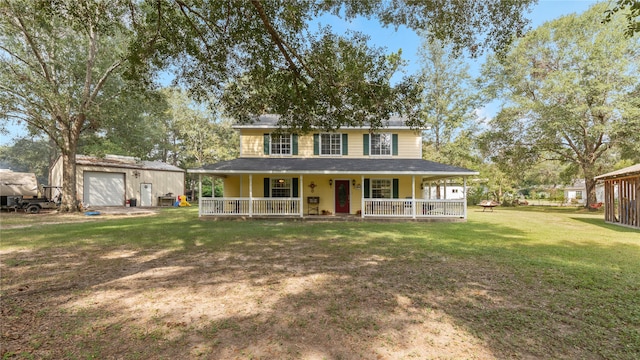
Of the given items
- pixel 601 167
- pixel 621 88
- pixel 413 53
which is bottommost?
pixel 601 167

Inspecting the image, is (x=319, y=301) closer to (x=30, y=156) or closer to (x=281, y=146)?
(x=281, y=146)

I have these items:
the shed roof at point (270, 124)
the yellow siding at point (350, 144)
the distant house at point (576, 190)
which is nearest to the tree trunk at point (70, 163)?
the yellow siding at point (350, 144)

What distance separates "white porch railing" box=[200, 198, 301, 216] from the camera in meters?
13.8

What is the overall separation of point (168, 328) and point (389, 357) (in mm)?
2311

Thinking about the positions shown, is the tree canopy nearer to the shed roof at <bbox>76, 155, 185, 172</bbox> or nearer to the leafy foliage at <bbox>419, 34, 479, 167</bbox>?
the leafy foliage at <bbox>419, 34, 479, 167</bbox>

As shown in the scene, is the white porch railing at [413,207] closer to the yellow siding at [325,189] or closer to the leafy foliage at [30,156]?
the yellow siding at [325,189]

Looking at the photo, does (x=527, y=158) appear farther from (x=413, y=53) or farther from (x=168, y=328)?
(x=168, y=328)

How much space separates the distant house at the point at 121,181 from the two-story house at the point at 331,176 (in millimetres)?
11125

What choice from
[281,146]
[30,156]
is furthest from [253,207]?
[30,156]

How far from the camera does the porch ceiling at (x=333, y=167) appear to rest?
42.2 ft

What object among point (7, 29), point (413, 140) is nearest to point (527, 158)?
point (413, 140)

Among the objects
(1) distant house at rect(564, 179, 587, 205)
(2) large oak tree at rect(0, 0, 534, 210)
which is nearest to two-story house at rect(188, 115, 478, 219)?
(2) large oak tree at rect(0, 0, 534, 210)

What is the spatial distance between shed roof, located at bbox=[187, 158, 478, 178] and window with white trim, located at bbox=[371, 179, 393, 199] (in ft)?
3.33

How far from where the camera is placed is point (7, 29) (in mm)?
13609
